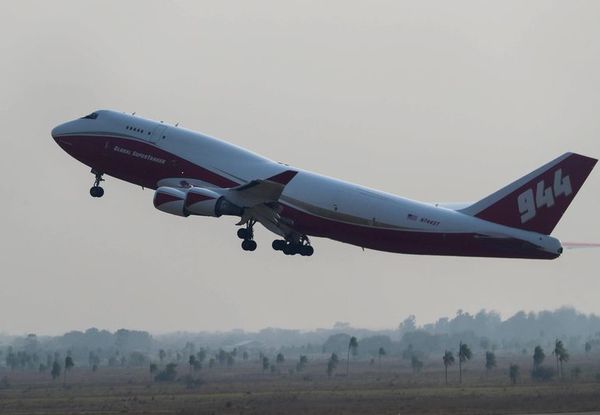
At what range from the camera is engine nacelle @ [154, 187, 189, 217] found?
7331cm

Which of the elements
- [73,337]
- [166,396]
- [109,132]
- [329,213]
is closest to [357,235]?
[329,213]

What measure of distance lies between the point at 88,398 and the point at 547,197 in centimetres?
4245

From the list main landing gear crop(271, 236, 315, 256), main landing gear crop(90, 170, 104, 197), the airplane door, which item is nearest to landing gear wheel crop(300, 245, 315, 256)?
main landing gear crop(271, 236, 315, 256)

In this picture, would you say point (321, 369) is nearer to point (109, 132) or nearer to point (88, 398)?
point (88, 398)

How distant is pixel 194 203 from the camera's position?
72.8 metres

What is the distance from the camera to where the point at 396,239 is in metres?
70.1

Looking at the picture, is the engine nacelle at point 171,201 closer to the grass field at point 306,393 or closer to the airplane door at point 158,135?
the airplane door at point 158,135

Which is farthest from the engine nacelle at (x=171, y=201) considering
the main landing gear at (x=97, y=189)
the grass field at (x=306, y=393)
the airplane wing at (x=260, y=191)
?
the grass field at (x=306, y=393)

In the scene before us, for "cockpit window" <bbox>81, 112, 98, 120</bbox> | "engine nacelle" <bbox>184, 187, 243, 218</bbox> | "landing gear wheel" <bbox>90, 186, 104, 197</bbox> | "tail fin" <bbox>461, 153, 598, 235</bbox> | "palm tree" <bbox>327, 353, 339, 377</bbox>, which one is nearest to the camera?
"tail fin" <bbox>461, 153, 598, 235</bbox>

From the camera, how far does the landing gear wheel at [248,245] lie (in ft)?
246

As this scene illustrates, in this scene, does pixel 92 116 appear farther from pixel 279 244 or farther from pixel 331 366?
pixel 331 366

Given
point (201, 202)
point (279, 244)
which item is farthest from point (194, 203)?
point (279, 244)

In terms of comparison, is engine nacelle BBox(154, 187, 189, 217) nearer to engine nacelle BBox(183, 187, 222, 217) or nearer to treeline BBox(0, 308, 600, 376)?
engine nacelle BBox(183, 187, 222, 217)

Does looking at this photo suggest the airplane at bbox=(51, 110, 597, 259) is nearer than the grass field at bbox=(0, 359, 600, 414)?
Yes
